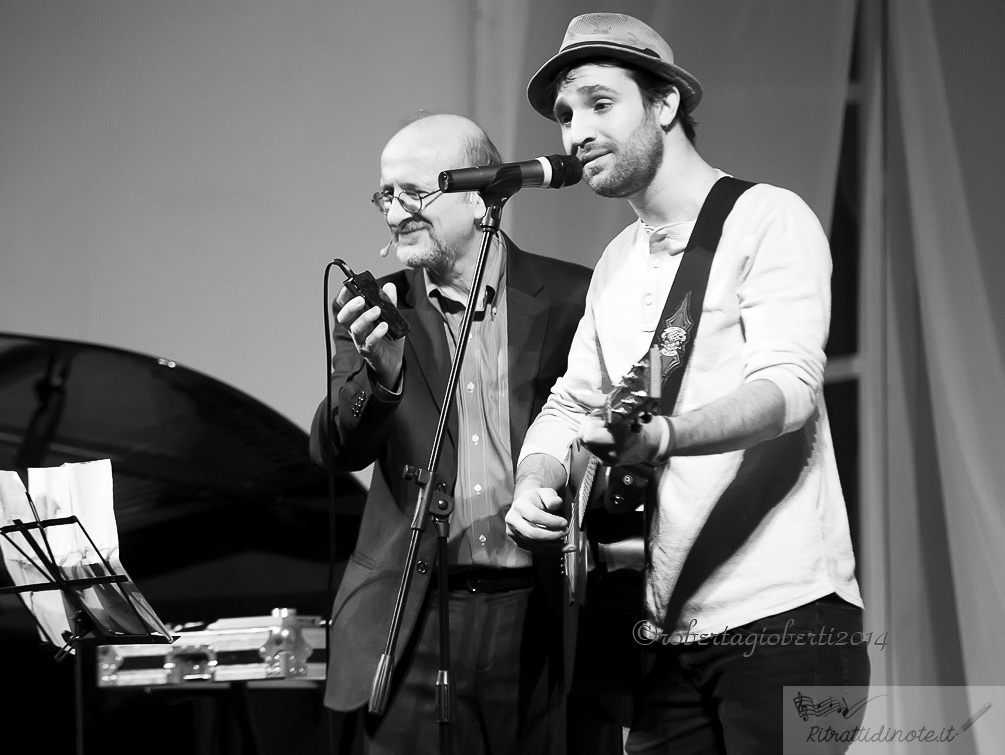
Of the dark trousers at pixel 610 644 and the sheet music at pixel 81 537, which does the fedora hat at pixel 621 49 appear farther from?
the sheet music at pixel 81 537

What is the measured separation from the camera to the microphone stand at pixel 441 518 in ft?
6.34

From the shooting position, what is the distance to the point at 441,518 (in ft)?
6.52

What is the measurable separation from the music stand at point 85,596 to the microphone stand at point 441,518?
714 mm

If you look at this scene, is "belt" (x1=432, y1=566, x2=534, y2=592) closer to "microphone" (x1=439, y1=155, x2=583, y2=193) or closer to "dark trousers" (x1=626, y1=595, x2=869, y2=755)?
"dark trousers" (x1=626, y1=595, x2=869, y2=755)

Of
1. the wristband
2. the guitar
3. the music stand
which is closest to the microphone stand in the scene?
the guitar

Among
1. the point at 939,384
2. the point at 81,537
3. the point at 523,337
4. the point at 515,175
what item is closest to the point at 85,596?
the point at 81,537

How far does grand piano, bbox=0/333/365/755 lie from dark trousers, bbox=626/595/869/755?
65.4 inches

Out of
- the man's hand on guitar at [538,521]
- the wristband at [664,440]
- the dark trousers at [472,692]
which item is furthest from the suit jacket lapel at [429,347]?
the wristband at [664,440]

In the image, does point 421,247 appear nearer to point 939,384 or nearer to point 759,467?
point 759,467

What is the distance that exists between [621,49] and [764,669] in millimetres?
1071

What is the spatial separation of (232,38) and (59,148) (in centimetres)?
72

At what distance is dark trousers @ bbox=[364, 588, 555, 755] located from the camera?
2309 millimetres

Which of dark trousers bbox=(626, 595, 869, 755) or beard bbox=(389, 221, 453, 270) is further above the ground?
beard bbox=(389, 221, 453, 270)

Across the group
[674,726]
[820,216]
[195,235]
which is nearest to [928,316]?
[820,216]
